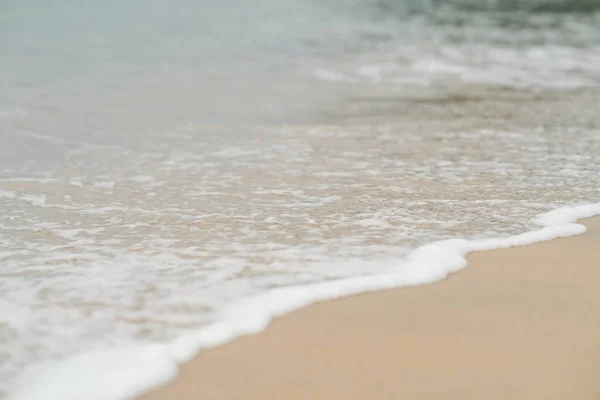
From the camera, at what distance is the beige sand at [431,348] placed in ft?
4.61

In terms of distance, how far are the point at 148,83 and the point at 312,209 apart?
11.3 feet

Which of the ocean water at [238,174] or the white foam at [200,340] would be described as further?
the ocean water at [238,174]

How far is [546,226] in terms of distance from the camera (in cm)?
237

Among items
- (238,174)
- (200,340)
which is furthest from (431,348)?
(238,174)

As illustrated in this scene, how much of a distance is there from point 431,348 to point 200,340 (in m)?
0.50

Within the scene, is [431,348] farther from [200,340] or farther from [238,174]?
[238,174]

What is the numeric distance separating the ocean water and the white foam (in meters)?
0.01

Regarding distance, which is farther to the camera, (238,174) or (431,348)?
(238,174)

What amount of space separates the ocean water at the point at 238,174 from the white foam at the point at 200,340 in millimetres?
10

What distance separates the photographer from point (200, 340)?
62.4 inches

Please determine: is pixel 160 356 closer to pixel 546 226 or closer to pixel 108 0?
pixel 546 226

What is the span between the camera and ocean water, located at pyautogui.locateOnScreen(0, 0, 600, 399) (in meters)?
1.78

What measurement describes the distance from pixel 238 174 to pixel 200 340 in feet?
4.95

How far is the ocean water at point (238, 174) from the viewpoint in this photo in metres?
1.78
